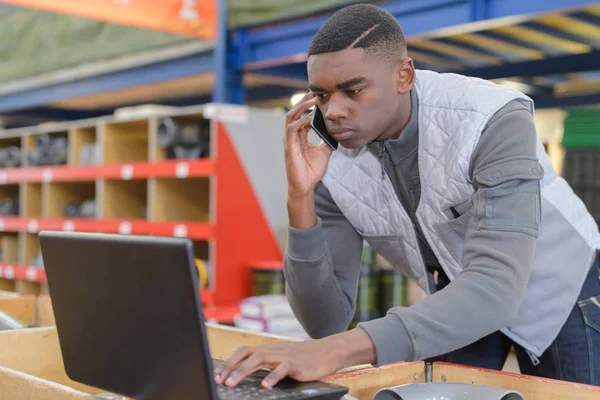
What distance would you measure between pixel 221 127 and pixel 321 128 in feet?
9.27

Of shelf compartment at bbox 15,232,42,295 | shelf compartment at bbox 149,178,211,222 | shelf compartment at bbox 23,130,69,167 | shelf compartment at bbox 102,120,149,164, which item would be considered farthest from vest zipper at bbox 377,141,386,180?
shelf compartment at bbox 15,232,42,295

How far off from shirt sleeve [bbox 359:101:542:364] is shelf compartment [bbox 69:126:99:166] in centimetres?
450

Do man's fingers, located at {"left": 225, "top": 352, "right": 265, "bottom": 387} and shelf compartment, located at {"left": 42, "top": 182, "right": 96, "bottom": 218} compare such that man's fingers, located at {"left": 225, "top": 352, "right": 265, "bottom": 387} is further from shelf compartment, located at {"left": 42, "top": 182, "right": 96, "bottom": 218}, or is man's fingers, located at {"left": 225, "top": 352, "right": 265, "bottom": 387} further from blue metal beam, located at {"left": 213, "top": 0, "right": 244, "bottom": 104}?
shelf compartment, located at {"left": 42, "top": 182, "right": 96, "bottom": 218}

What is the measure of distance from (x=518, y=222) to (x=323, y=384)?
453mm

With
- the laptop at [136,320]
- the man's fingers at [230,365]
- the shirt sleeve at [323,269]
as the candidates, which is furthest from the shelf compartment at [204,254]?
the man's fingers at [230,365]

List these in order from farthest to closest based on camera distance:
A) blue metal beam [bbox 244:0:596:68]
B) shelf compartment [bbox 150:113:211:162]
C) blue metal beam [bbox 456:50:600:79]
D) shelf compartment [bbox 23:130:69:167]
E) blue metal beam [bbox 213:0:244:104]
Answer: shelf compartment [bbox 23:130:69:167] → blue metal beam [bbox 213:0:244:104] → blue metal beam [bbox 456:50:600:79] → shelf compartment [bbox 150:113:211:162] → blue metal beam [bbox 244:0:596:68]

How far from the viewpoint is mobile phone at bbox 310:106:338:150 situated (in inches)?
58.7

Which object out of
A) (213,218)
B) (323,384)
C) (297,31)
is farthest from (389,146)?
(297,31)

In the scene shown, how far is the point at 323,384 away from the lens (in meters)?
0.96

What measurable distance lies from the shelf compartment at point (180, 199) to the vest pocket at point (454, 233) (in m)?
3.43

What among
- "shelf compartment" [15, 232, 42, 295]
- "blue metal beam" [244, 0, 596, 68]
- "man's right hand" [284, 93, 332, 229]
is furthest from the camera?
"shelf compartment" [15, 232, 42, 295]

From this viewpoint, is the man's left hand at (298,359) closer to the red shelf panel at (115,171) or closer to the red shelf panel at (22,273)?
the red shelf panel at (115,171)

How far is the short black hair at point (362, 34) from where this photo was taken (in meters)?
1.30

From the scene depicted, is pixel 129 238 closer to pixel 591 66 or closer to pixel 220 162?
pixel 220 162
